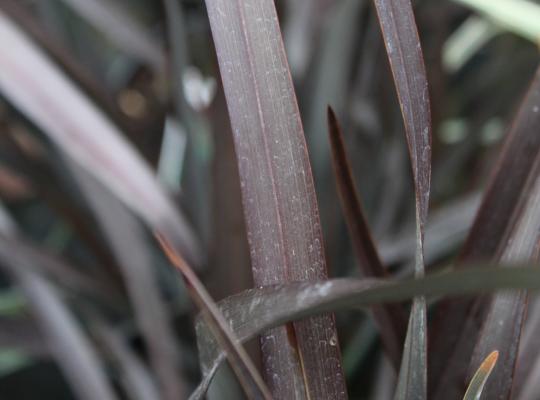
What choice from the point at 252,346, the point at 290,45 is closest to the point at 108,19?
the point at 290,45

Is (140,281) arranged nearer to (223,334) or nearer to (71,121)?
(71,121)

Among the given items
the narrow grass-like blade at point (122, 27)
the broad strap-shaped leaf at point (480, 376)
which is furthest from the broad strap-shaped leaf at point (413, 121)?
the narrow grass-like blade at point (122, 27)

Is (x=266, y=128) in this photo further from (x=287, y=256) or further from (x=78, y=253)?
(x=78, y=253)

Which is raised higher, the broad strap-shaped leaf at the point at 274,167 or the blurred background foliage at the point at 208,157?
the blurred background foliage at the point at 208,157

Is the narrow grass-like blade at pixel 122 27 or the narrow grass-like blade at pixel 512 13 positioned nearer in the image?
the narrow grass-like blade at pixel 512 13

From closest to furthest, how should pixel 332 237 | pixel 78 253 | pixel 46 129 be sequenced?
pixel 46 129
pixel 332 237
pixel 78 253

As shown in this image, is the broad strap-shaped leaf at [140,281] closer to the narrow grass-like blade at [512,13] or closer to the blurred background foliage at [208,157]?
the blurred background foliage at [208,157]

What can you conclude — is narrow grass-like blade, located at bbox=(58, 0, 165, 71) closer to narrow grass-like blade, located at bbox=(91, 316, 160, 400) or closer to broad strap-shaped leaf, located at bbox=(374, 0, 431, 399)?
narrow grass-like blade, located at bbox=(91, 316, 160, 400)
